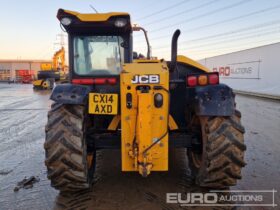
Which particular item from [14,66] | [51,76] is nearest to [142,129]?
[51,76]

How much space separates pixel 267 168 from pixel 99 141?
2773mm

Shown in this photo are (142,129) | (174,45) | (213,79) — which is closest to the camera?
(142,129)

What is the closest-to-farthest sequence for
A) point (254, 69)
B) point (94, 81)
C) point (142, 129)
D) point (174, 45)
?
point (142, 129) < point (174, 45) < point (94, 81) < point (254, 69)

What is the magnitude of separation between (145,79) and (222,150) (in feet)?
4.04

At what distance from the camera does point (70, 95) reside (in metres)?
3.24

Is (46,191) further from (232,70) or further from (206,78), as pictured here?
(232,70)

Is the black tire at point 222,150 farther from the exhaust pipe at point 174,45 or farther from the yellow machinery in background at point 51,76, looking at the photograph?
the yellow machinery in background at point 51,76

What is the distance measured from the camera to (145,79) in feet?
10.1

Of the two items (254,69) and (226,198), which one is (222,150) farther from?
(254,69)

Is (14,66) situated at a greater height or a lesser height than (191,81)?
greater

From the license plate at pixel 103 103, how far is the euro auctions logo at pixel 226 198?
131 centimetres

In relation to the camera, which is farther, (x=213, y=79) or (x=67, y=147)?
(x=213, y=79)

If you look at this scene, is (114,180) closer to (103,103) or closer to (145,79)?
(103,103)

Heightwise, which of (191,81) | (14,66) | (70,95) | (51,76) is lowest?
(70,95)
